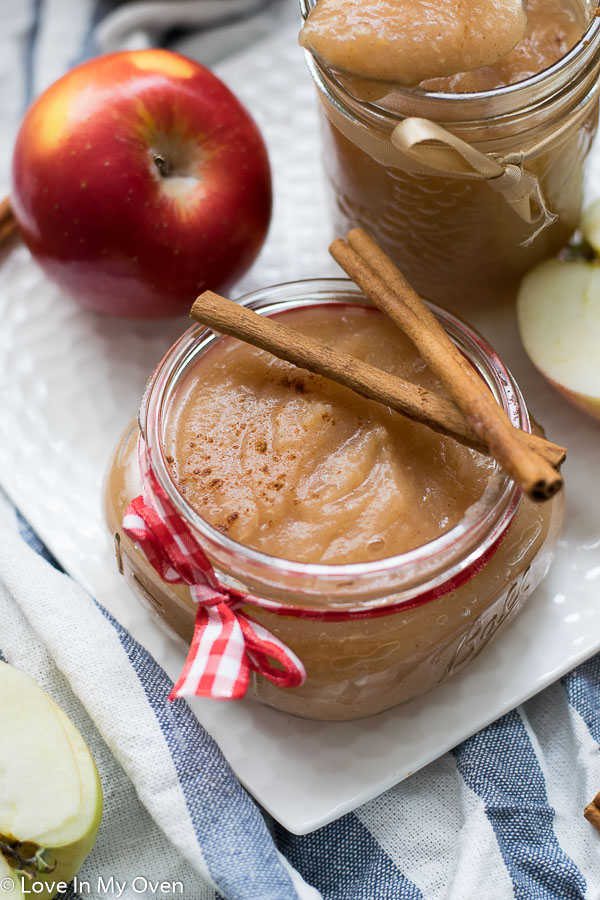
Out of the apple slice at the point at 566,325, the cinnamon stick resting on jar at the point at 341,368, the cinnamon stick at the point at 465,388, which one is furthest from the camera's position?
the apple slice at the point at 566,325

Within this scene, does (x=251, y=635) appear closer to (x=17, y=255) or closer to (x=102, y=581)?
(x=102, y=581)

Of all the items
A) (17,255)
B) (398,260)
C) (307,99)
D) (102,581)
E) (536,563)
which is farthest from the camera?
(307,99)

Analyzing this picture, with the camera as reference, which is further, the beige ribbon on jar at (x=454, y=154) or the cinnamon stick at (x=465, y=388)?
the beige ribbon on jar at (x=454, y=154)

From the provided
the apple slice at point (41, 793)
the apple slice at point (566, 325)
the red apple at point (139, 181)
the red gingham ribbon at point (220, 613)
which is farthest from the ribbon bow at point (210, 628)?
the apple slice at point (566, 325)

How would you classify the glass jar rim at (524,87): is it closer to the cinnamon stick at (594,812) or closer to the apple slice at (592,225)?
the apple slice at (592,225)

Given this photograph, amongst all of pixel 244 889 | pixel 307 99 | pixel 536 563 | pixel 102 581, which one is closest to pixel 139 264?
pixel 102 581

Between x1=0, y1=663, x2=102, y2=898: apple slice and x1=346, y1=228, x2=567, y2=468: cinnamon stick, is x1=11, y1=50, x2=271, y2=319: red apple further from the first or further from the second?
x1=0, y1=663, x2=102, y2=898: apple slice
